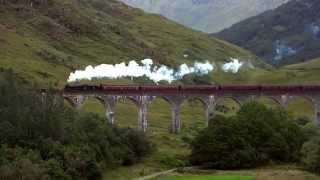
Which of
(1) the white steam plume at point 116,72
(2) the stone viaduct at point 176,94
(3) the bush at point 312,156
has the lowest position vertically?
(3) the bush at point 312,156

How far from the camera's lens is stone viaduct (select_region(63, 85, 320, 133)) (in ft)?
396

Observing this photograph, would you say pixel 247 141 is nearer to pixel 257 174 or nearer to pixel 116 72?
pixel 257 174

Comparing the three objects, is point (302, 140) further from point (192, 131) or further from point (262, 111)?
point (192, 131)

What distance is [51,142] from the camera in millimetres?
76375

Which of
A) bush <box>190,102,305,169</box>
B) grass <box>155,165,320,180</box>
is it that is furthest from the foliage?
bush <box>190,102,305,169</box>

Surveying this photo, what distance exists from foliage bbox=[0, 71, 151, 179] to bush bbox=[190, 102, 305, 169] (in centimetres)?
1019

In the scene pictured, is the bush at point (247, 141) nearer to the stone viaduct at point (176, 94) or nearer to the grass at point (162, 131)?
the grass at point (162, 131)

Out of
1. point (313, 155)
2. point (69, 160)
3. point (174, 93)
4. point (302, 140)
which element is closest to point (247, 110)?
point (302, 140)

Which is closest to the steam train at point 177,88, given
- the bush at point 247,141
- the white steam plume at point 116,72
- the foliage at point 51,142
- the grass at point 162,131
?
the grass at point 162,131

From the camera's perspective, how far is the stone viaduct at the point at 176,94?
12075 centimetres

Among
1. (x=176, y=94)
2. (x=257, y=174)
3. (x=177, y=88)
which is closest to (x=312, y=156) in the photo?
(x=257, y=174)

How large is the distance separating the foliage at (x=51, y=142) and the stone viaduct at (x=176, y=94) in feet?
84.9

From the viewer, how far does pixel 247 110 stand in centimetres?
9888

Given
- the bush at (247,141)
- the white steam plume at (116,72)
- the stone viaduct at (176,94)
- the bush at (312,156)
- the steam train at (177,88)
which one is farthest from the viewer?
the white steam plume at (116,72)
